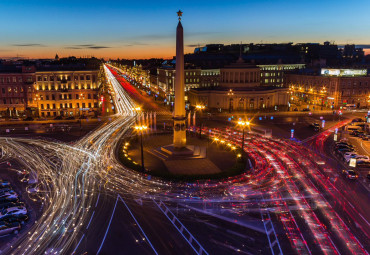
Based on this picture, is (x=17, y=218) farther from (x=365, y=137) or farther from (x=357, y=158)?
(x=365, y=137)

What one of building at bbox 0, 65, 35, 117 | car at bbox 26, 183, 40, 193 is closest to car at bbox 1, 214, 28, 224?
car at bbox 26, 183, 40, 193

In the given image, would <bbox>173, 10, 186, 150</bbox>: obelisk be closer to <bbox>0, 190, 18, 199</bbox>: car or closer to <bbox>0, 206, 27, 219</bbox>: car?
<bbox>0, 190, 18, 199</bbox>: car

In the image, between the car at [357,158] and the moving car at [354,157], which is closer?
the car at [357,158]

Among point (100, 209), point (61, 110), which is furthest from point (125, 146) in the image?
point (61, 110)

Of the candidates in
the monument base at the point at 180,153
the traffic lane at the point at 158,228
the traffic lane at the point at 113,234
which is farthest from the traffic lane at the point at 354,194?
the traffic lane at the point at 113,234

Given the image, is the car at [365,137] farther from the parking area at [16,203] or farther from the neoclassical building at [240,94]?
the parking area at [16,203]
